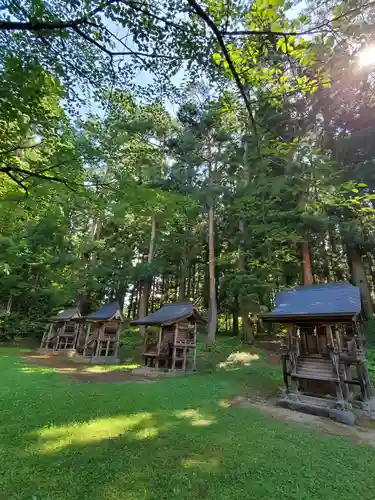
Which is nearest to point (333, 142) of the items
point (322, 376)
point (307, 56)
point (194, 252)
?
point (194, 252)

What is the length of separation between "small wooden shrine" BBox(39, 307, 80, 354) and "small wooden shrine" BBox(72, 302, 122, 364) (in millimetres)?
3082

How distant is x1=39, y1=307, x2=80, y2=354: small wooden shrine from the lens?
18578mm

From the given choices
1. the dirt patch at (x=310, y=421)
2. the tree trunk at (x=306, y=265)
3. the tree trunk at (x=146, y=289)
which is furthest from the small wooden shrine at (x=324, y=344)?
the tree trunk at (x=146, y=289)

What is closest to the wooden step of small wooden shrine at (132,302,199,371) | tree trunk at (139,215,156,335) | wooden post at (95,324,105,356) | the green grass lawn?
the green grass lawn

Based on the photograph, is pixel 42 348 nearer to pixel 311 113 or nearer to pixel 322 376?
pixel 322 376

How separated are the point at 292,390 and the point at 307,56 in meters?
8.17

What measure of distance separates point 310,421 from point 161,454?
13.4ft

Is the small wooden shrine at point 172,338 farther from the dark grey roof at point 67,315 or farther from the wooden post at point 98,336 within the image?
the dark grey roof at point 67,315

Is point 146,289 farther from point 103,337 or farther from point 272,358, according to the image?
point 272,358

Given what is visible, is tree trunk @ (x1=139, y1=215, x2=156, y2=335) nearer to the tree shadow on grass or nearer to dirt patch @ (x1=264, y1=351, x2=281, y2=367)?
dirt patch @ (x1=264, y1=351, x2=281, y2=367)

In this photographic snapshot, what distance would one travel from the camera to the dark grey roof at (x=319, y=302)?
6.90m

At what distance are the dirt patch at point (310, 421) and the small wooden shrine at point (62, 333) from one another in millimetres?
14724

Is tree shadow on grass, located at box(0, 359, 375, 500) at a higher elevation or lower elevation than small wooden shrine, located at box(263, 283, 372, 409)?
lower

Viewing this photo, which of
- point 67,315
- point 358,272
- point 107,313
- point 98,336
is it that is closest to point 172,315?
point 107,313
